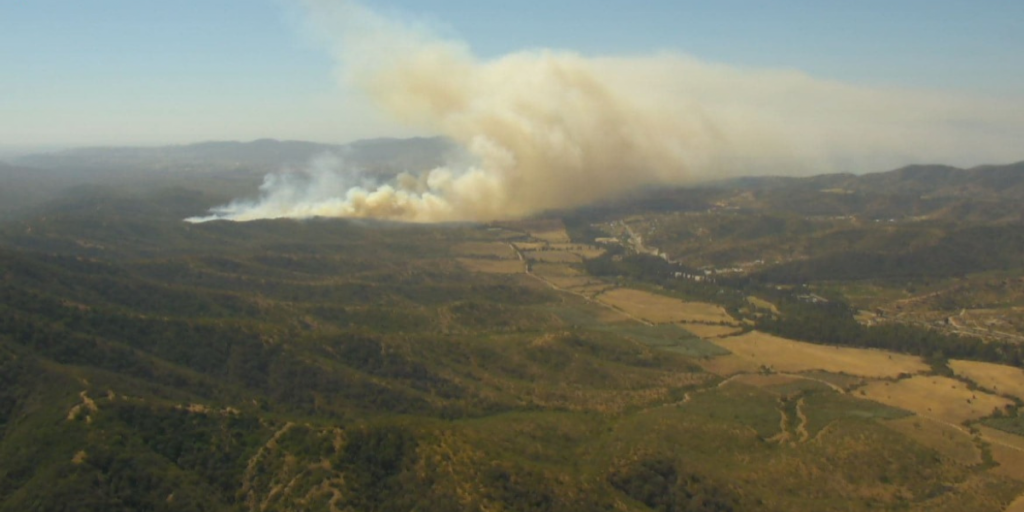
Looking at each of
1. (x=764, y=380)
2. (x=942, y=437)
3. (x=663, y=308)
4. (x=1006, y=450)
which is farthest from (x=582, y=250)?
(x=1006, y=450)

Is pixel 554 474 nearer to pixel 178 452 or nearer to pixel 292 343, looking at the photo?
pixel 178 452

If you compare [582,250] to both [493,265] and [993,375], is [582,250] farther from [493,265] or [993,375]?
[993,375]

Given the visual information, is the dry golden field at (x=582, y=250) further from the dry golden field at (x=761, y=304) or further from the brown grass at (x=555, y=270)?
the dry golden field at (x=761, y=304)

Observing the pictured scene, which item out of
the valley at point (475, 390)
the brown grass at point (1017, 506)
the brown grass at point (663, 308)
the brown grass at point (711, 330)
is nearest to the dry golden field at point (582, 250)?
the valley at point (475, 390)

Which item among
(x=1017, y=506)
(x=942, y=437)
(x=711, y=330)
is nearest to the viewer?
(x=1017, y=506)

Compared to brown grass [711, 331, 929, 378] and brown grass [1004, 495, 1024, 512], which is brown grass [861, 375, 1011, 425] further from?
brown grass [1004, 495, 1024, 512]

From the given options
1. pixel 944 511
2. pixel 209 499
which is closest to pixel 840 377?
pixel 944 511
